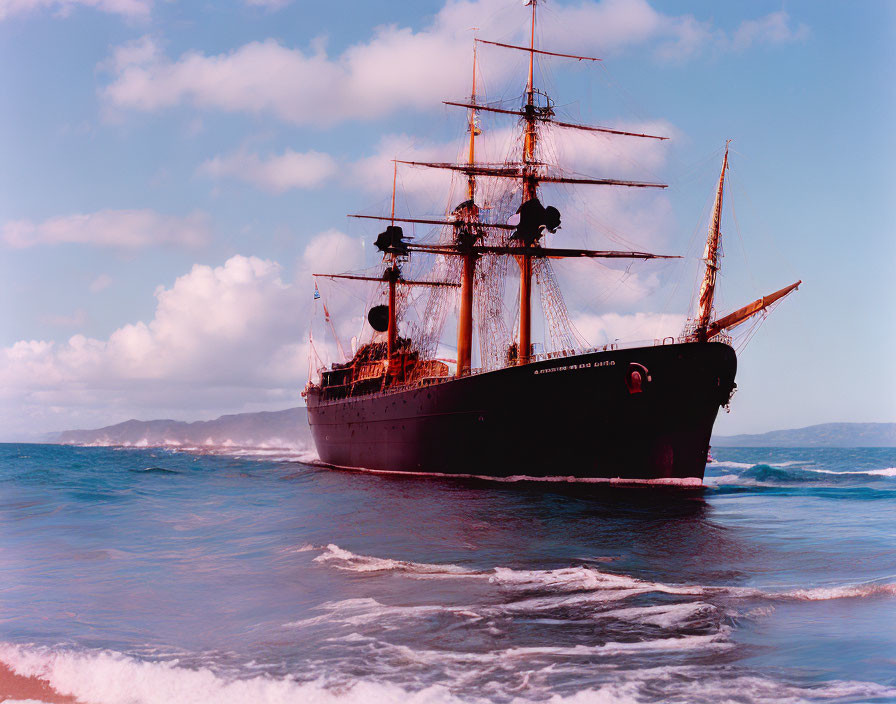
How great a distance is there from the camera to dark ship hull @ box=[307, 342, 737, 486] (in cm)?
3281

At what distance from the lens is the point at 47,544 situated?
21.3 m

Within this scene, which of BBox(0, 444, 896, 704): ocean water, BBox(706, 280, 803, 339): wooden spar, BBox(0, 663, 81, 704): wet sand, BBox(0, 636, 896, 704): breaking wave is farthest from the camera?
BBox(706, 280, 803, 339): wooden spar

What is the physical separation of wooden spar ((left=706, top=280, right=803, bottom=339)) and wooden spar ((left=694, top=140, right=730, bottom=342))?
37 cm

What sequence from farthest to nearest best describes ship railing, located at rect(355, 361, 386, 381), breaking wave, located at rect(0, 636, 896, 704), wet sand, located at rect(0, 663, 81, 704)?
1. ship railing, located at rect(355, 361, 386, 381)
2. wet sand, located at rect(0, 663, 81, 704)
3. breaking wave, located at rect(0, 636, 896, 704)

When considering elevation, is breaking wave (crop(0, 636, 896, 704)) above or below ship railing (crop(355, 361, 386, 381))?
below

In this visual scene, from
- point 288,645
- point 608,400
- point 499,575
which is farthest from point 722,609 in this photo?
point 608,400

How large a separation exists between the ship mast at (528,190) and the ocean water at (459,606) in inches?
709

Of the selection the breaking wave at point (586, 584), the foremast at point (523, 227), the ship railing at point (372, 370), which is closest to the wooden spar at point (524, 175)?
the foremast at point (523, 227)

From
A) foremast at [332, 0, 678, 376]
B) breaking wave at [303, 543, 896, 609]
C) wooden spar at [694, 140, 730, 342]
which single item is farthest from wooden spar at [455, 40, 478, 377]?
breaking wave at [303, 543, 896, 609]

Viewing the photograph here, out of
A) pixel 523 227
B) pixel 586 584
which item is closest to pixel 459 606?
pixel 586 584

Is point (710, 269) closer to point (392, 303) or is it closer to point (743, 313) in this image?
point (743, 313)

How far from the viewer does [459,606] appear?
1209 cm

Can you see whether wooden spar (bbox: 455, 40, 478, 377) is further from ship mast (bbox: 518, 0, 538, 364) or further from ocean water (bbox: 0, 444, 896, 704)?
ocean water (bbox: 0, 444, 896, 704)

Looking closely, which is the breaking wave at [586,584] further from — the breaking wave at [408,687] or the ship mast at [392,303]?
the ship mast at [392,303]
